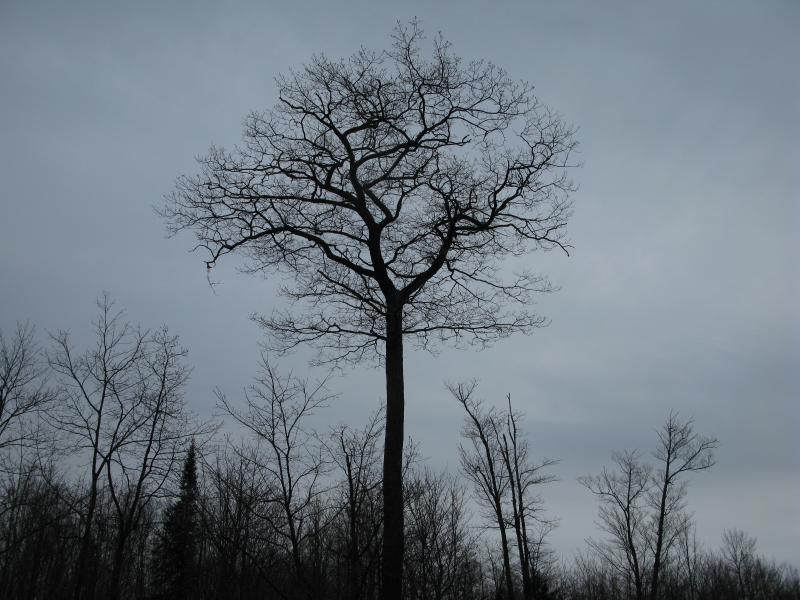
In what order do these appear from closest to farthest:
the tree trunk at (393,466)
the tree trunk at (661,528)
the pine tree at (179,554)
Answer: the tree trunk at (393,466) < the pine tree at (179,554) < the tree trunk at (661,528)

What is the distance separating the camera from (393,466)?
25.3ft

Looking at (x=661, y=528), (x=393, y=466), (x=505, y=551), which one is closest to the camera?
(x=393, y=466)

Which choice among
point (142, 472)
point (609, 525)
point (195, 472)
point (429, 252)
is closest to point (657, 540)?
point (609, 525)

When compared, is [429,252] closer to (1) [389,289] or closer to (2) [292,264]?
(1) [389,289]

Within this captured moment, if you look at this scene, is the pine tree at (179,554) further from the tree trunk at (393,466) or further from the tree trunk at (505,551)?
the tree trunk at (393,466)

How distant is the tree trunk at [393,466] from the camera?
6.99 m

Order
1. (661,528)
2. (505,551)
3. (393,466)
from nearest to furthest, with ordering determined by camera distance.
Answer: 1. (393,466)
2. (505,551)
3. (661,528)

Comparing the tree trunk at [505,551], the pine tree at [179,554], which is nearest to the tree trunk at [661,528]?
the tree trunk at [505,551]

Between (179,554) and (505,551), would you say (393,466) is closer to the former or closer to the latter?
(505,551)

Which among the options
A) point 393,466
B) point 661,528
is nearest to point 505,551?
point 661,528

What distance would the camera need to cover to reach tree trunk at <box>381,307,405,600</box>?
A: 699 centimetres

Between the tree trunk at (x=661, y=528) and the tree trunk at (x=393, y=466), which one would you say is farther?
the tree trunk at (x=661, y=528)

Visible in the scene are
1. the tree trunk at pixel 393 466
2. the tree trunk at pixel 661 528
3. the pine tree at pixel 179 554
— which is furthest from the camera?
the tree trunk at pixel 661 528

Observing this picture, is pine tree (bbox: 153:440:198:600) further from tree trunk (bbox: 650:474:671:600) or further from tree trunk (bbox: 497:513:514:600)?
tree trunk (bbox: 650:474:671:600)
